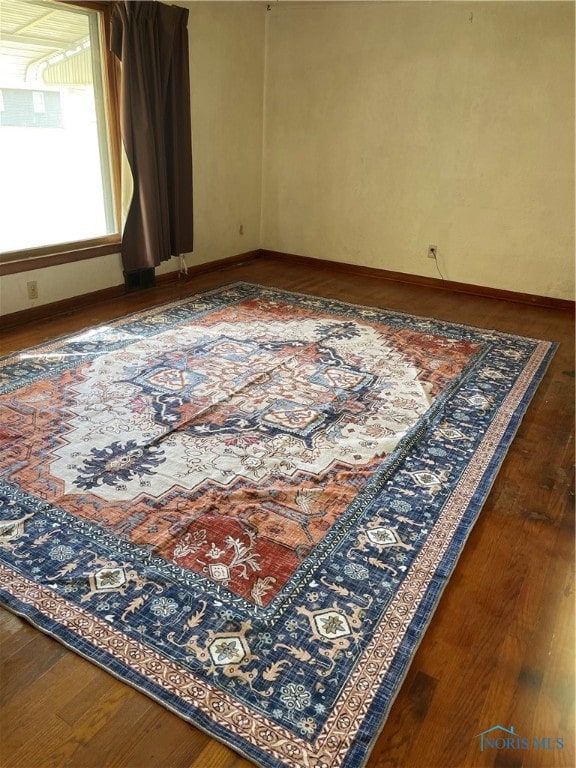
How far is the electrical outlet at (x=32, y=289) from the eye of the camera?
13.1 ft

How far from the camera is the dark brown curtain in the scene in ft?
13.8

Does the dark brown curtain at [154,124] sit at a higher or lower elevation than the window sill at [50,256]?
higher

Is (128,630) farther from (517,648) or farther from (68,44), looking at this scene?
(68,44)

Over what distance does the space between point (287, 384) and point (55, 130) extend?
2597mm

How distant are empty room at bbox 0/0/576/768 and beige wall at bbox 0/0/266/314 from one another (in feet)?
0.10

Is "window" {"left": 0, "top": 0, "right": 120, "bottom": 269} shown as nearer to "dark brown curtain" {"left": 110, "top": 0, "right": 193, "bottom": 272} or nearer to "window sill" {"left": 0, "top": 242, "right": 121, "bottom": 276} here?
"window sill" {"left": 0, "top": 242, "right": 121, "bottom": 276}

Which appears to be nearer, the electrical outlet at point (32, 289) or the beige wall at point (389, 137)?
the electrical outlet at point (32, 289)

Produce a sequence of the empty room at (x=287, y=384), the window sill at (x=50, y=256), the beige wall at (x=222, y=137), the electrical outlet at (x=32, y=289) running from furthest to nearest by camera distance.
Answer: the beige wall at (x=222, y=137) < the electrical outlet at (x=32, y=289) < the window sill at (x=50, y=256) < the empty room at (x=287, y=384)

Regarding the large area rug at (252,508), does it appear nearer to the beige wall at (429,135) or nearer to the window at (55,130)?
the window at (55,130)

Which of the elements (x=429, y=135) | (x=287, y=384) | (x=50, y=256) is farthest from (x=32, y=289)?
(x=429, y=135)

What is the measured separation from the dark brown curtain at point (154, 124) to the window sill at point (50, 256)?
0.50 ft

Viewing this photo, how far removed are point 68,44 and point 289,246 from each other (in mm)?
2849

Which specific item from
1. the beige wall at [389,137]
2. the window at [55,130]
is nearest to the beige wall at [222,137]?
the beige wall at [389,137]

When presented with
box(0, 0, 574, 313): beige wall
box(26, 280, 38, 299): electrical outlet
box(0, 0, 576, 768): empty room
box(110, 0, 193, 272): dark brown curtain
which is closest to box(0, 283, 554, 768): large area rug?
box(0, 0, 576, 768): empty room
